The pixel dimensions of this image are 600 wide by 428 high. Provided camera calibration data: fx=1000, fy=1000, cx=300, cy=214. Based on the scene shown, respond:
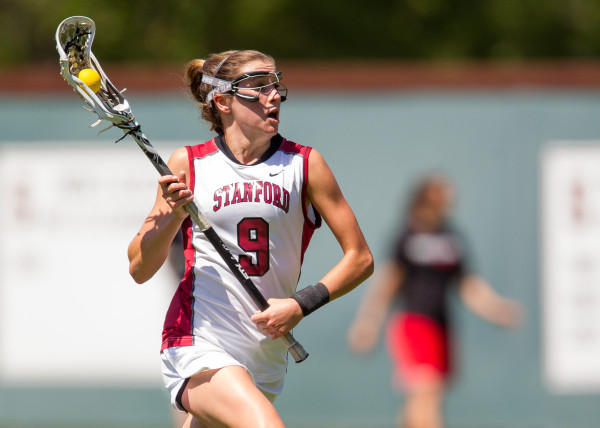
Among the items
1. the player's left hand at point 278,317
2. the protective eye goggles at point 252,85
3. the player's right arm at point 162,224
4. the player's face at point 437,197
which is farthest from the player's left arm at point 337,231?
the player's face at point 437,197

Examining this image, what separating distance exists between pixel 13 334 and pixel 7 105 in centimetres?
240

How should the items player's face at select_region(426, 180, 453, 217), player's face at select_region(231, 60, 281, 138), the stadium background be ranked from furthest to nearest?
the stadium background
player's face at select_region(426, 180, 453, 217)
player's face at select_region(231, 60, 281, 138)

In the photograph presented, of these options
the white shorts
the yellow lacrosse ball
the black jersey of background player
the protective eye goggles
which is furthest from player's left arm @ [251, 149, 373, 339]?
the black jersey of background player

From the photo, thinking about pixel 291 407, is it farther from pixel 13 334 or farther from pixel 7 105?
pixel 7 105

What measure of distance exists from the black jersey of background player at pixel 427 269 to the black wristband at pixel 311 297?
183 inches

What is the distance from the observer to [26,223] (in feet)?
33.1

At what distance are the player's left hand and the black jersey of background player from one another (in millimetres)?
4773

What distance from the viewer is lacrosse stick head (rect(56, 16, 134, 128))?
4.18 meters

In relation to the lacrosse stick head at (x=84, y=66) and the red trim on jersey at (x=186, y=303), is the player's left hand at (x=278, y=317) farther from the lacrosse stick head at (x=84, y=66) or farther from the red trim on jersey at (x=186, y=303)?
the lacrosse stick head at (x=84, y=66)

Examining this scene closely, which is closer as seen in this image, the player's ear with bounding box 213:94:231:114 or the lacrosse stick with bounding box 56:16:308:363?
the lacrosse stick with bounding box 56:16:308:363

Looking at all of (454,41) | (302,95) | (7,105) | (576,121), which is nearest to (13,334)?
(7,105)

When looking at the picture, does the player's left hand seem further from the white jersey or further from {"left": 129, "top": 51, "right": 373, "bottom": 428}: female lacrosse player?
the white jersey

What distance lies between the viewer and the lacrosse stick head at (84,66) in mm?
4184

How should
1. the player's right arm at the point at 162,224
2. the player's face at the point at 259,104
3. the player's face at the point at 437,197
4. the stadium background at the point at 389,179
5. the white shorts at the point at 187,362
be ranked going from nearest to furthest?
the player's right arm at the point at 162,224
the white shorts at the point at 187,362
the player's face at the point at 259,104
the player's face at the point at 437,197
the stadium background at the point at 389,179
